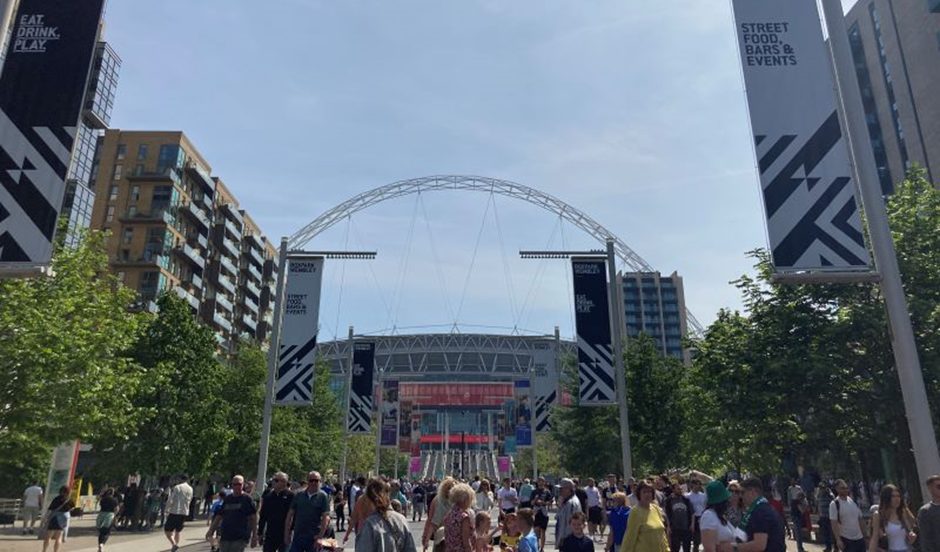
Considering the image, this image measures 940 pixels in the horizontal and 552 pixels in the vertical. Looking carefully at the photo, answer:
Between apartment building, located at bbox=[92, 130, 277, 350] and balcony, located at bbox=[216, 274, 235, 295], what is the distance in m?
0.14

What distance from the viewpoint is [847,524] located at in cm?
1109

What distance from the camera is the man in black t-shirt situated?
6.92 meters

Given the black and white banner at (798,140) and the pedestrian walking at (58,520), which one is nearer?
the black and white banner at (798,140)

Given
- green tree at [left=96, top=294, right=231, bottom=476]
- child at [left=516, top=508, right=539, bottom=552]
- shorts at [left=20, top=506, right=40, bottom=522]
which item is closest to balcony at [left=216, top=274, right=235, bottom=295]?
green tree at [left=96, top=294, right=231, bottom=476]

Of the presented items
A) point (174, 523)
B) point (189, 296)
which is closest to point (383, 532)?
point (174, 523)

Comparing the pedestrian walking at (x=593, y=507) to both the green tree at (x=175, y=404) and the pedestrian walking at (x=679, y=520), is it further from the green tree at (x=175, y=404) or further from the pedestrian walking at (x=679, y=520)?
the green tree at (x=175, y=404)

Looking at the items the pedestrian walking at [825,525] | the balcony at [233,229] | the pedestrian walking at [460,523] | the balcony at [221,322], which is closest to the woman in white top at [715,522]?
the pedestrian walking at [460,523]

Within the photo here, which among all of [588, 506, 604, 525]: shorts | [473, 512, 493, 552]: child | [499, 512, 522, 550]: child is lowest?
[588, 506, 604, 525]: shorts

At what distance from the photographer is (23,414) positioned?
19859mm

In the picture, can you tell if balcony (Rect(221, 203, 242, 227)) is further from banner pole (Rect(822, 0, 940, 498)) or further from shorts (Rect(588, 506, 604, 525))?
banner pole (Rect(822, 0, 940, 498))

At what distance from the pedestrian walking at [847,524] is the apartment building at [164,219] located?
220 ft

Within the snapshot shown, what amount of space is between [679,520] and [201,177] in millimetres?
81341

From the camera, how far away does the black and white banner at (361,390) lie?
35531mm

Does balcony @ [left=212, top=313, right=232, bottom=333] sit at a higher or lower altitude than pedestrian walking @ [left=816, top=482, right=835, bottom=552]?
higher
